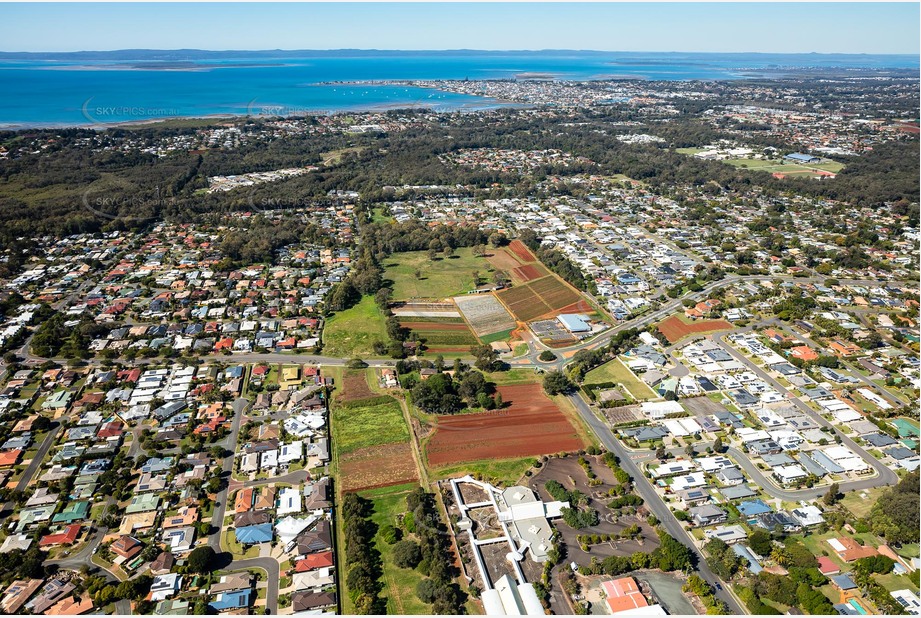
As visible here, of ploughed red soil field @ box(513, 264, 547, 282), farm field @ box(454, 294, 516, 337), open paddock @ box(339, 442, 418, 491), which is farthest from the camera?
ploughed red soil field @ box(513, 264, 547, 282)

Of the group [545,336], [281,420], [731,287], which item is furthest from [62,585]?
[731,287]

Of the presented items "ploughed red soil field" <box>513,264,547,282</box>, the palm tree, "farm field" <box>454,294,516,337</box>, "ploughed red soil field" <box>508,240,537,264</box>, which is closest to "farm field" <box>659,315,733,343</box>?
"farm field" <box>454,294,516,337</box>

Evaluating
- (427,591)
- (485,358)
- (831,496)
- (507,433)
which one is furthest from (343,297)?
(831,496)

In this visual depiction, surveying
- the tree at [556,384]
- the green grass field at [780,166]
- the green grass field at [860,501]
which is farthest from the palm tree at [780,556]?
the green grass field at [780,166]

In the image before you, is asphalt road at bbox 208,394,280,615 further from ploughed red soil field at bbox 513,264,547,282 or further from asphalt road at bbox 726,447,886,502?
ploughed red soil field at bbox 513,264,547,282

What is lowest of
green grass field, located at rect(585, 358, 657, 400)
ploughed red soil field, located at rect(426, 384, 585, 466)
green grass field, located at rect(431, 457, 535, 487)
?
green grass field, located at rect(431, 457, 535, 487)

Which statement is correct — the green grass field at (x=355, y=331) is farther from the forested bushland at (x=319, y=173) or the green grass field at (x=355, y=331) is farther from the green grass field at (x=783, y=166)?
the green grass field at (x=783, y=166)

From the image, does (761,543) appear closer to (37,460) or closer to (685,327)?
(685,327)
